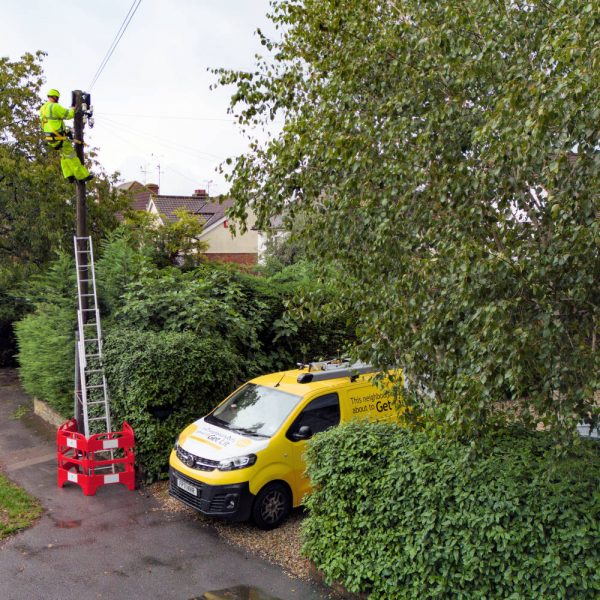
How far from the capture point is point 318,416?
329 inches

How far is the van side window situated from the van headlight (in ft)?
1.96

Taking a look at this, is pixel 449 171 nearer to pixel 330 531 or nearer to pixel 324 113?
pixel 324 113

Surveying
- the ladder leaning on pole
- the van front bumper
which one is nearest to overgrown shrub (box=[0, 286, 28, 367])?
the ladder leaning on pole

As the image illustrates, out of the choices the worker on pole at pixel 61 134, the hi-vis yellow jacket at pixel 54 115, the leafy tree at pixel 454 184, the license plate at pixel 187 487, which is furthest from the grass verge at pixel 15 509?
the hi-vis yellow jacket at pixel 54 115

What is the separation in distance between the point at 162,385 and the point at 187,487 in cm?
216

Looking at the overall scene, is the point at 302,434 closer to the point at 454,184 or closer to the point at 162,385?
the point at 162,385

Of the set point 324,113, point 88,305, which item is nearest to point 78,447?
point 88,305

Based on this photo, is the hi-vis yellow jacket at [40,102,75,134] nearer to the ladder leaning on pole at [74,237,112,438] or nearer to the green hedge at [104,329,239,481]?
the ladder leaning on pole at [74,237,112,438]

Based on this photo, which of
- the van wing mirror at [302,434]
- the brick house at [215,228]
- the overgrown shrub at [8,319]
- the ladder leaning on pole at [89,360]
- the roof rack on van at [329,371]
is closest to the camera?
the van wing mirror at [302,434]

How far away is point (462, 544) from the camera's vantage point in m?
5.10

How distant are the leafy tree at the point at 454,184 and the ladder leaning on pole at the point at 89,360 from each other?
4557 mm

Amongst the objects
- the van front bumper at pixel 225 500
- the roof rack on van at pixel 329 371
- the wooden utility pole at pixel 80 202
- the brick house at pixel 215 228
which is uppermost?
the brick house at pixel 215 228

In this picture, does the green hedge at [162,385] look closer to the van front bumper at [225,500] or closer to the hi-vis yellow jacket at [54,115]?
the van front bumper at [225,500]

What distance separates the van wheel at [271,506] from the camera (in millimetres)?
7688
